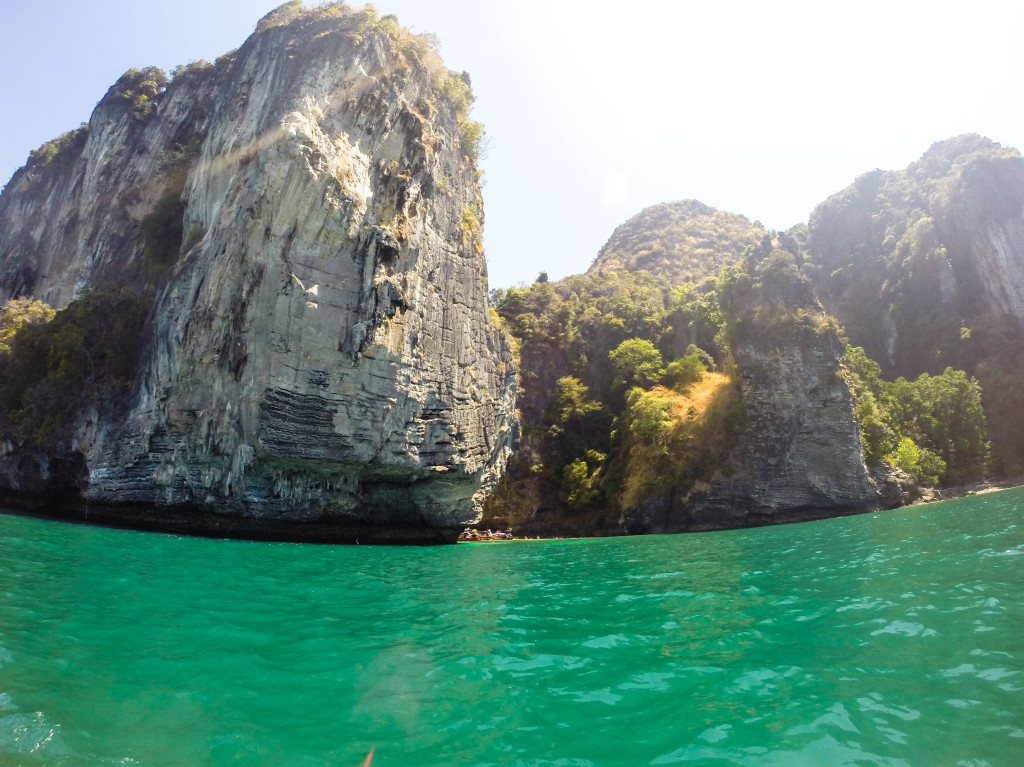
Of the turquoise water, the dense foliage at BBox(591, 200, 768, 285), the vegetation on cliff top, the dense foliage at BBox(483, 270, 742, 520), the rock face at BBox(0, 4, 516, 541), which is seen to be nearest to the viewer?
the turquoise water

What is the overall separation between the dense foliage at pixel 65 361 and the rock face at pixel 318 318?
1417mm

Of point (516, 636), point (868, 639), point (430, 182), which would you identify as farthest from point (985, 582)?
point (430, 182)

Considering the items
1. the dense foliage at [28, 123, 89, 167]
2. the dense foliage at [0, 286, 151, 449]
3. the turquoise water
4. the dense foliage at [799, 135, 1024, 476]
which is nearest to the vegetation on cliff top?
the dense foliage at [799, 135, 1024, 476]

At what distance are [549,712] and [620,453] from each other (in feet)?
110

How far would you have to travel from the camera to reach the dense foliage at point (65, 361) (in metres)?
26.4

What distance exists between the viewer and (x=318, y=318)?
22688mm

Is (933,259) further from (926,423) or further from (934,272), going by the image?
(926,423)

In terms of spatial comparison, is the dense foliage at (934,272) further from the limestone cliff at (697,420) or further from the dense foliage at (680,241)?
the limestone cliff at (697,420)

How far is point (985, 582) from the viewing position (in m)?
8.27

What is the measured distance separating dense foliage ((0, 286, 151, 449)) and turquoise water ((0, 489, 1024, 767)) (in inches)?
753

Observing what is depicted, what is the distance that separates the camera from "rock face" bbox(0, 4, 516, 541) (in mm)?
22344

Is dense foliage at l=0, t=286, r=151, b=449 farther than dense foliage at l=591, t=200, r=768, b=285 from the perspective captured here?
No

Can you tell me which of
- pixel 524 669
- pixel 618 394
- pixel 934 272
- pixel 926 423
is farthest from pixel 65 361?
pixel 934 272

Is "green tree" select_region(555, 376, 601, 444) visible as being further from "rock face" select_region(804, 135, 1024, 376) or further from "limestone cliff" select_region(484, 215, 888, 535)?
"rock face" select_region(804, 135, 1024, 376)
